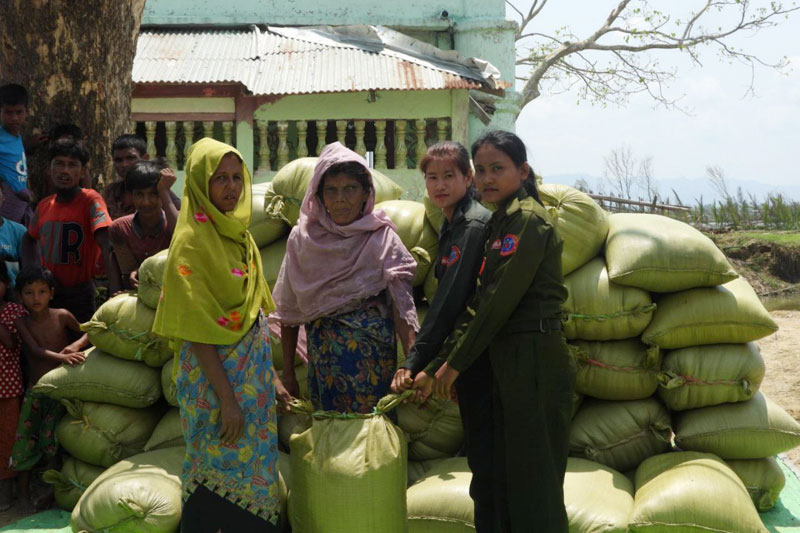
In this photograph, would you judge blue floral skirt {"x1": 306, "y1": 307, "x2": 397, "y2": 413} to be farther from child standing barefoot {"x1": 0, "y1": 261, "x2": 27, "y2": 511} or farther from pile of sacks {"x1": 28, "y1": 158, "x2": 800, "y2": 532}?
child standing barefoot {"x1": 0, "y1": 261, "x2": 27, "y2": 511}

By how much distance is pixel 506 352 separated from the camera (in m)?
2.73

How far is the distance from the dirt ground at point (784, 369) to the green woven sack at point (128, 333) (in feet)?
11.5

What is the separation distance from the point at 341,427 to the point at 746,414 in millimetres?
1797

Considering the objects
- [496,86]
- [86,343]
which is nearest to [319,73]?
[496,86]

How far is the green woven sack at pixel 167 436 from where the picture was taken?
3.78 metres

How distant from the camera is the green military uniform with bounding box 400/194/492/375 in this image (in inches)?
114

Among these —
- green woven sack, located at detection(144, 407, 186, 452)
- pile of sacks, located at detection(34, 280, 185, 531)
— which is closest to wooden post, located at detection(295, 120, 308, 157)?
pile of sacks, located at detection(34, 280, 185, 531)

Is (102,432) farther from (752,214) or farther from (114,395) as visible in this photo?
(752,214)

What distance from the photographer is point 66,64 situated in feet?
16.9

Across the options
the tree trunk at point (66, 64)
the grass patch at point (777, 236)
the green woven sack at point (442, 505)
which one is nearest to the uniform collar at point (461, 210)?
the green woven sack at point (442, 505)

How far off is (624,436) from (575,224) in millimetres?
950

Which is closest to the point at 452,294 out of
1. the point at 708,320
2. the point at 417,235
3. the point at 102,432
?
the point at 417,235

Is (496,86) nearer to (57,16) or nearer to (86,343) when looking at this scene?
(57,16)

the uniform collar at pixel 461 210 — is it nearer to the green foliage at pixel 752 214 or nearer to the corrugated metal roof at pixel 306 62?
the corrugated metal roof at pixel 306 62
